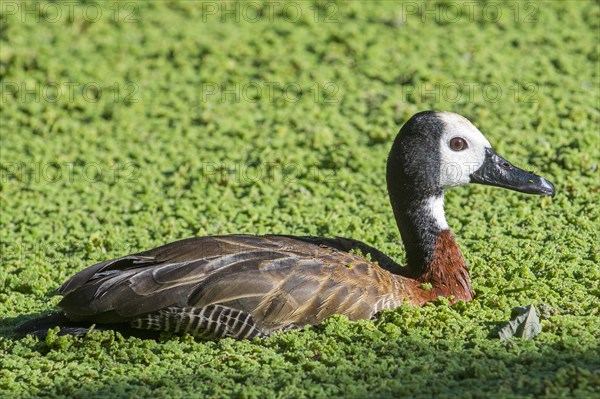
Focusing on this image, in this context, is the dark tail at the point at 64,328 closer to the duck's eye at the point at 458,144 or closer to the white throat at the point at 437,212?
the white throat at the point at 437,212

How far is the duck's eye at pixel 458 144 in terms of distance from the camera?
20.4ft

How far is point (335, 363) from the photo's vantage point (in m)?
5.14

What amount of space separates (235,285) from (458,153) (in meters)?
1.77

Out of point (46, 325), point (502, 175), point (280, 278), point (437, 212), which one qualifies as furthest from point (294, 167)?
point (46, 325)

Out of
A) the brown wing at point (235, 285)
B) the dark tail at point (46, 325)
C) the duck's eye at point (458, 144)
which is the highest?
the duck's eye at point (458, 144)

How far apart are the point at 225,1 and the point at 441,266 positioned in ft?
21.1

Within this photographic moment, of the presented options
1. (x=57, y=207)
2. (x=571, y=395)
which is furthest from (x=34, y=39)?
(x=571, y=395)

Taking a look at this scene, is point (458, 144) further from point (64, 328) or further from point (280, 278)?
point (64, 328)

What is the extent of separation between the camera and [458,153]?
6238mm

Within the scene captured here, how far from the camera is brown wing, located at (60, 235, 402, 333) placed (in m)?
5.45

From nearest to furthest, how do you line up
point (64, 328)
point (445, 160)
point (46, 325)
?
point (64, 328), point (46, 325), point (445, 160)

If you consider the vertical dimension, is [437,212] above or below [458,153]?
below

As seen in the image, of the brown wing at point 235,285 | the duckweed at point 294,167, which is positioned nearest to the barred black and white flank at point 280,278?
the brown wing at point 235,285

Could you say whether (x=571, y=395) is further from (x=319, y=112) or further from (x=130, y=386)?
(x=319, y=112)
